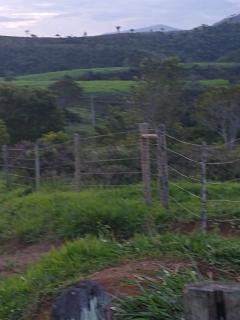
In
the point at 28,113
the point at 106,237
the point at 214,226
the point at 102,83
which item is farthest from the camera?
the point at 102,83

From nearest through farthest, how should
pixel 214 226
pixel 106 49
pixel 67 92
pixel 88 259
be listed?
pixel 88 259
pixel 214 226
pixel 67 92
pixel 106 49

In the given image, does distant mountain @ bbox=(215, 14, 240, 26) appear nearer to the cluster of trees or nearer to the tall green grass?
the cluster of trees

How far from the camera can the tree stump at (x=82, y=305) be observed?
2396 millimetres

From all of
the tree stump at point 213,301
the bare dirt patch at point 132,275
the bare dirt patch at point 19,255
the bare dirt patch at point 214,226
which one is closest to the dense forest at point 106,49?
the bare dirt patch at point 214,226

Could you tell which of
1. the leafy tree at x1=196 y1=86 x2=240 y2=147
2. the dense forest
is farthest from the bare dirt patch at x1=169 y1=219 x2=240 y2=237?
the dense forest

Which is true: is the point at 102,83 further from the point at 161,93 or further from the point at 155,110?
the point at 155,110

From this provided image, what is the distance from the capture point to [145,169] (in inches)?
369

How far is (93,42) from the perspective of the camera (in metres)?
72.4

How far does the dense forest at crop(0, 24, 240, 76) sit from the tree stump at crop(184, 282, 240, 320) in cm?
5682

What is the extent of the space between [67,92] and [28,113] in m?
13.7

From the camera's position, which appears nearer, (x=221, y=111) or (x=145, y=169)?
(x=145, y=169)

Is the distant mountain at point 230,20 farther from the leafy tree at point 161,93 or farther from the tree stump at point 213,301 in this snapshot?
the tree stump at point 213,301

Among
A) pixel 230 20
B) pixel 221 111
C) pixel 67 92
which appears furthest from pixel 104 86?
pixel 230 20

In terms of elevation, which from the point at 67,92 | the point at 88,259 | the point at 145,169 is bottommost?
the point at 67,92
